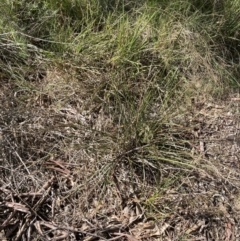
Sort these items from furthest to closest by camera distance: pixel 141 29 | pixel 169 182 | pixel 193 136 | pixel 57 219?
pixel 141 29 → pixel 193 136 → pixel 169 182 → pixel 57 219

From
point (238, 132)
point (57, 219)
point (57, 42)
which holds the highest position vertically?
point (57, 42)

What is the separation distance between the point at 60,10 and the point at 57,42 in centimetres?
22

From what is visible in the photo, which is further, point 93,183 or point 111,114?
point 111,114

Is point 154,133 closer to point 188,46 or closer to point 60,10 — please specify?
point 188,46

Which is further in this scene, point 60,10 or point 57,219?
point 60,10

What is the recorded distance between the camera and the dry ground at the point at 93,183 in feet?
6.23

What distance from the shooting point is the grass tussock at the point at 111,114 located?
1951 mm

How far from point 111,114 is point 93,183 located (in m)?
0.37

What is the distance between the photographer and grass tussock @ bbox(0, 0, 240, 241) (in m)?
1.95

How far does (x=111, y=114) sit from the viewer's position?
7.27 feet

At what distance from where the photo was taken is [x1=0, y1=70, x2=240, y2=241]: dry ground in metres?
1.90

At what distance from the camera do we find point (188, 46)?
248cm

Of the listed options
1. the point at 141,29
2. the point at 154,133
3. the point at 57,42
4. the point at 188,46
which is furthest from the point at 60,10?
the point at 154,133

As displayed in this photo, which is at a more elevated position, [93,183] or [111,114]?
[111,114]
